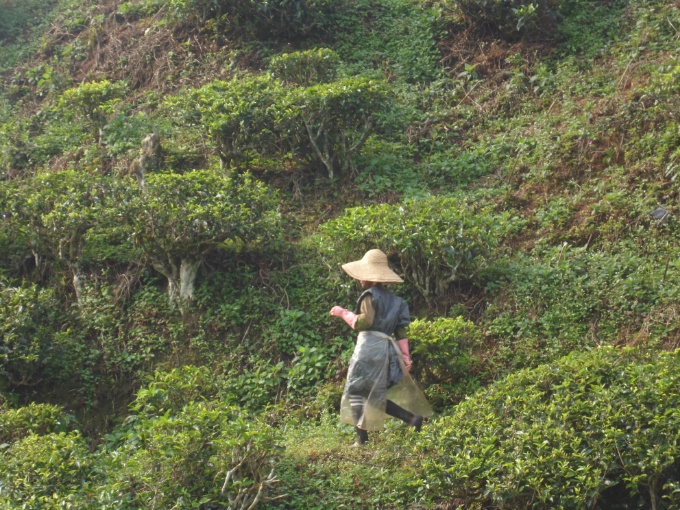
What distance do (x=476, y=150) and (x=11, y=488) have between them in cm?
708

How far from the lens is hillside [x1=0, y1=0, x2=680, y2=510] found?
19.9 ft

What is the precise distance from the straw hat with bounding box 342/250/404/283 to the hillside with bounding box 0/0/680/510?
0.79 meters

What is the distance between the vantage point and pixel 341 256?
30.1 ft

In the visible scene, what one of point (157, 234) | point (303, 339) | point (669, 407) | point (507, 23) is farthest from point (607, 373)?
point (507, 23)

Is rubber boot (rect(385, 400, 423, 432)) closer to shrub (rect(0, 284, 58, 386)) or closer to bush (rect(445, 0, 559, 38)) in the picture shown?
shrub (rect(0, 284, 58, 386))

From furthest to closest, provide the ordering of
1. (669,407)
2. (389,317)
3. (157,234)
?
(157,234) → (389,317) → (669,407)

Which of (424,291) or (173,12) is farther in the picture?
(173,12)

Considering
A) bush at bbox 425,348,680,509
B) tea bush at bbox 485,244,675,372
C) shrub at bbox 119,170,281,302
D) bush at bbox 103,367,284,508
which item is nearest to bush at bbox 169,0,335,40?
shrub at bbox 119,170,281,302

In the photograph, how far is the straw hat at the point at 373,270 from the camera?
735 centimetres

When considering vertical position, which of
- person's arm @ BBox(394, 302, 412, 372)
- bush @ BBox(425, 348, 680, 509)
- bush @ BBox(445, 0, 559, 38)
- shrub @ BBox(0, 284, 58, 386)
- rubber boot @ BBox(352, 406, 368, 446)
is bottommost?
shrub @ BBox(0, 284, 58, 386)

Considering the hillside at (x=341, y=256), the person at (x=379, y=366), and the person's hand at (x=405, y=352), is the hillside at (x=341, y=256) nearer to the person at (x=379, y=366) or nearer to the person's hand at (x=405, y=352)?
the person at (x=379, y=366)

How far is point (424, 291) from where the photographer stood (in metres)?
8.91

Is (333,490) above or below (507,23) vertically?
below

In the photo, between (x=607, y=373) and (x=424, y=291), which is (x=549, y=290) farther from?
(x=607, y=373)
